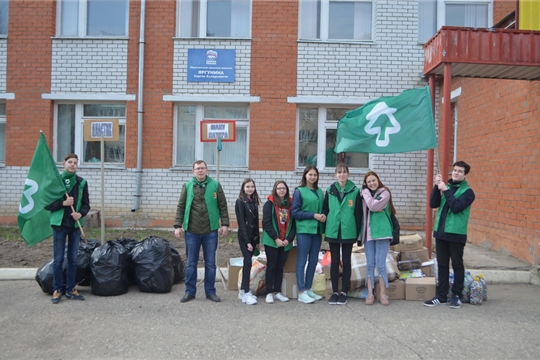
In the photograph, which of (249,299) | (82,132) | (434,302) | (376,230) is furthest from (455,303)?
(82,132)

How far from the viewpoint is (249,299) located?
586cm

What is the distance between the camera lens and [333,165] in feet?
35.8

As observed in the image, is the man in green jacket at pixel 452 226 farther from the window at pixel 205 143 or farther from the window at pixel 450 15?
the window at pixel 450 15

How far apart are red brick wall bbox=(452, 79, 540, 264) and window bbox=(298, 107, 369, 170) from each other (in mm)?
2427

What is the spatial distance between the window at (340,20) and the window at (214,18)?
1349mm

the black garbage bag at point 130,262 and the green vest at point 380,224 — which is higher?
the green vest at point 380,224

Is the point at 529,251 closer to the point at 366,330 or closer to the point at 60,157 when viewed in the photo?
the point at 366,330

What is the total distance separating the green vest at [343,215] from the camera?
5816mm

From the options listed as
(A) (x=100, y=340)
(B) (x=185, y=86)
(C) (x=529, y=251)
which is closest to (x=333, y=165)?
(B) (x=185, y=86)

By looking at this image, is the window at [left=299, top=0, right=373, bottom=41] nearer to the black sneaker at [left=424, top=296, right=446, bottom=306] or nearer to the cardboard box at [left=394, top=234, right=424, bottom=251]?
the cardboard box at [left=394, top=234, right=424, bottom=251]

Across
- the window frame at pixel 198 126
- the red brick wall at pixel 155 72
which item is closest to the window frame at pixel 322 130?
the window frame at pixel 198 126

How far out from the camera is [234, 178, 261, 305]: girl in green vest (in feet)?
19.4

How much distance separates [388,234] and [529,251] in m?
3.17

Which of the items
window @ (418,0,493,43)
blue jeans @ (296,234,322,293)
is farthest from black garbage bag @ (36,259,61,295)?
window @ (418,0,493,43)
